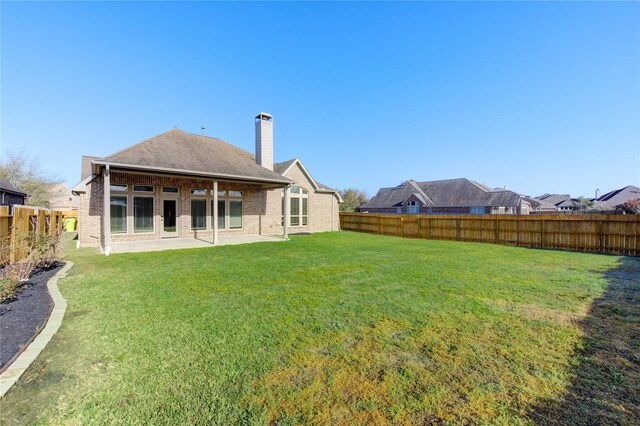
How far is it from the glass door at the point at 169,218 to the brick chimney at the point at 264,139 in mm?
5505

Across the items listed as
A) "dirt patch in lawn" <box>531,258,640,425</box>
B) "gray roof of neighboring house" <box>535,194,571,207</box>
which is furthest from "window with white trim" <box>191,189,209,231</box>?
"gray roof of neighboring house" <box>535,194,571,207</box>

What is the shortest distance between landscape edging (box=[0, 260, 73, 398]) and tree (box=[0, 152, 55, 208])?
100 feet

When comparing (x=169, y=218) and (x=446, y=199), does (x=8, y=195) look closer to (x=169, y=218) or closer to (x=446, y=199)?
(x=169, y=218)

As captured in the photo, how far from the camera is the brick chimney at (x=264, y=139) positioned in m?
16.6

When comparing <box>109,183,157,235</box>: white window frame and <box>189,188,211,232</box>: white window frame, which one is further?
<box>189,188,211,232</box>: white window frame

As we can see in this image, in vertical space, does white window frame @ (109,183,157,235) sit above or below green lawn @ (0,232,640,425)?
above

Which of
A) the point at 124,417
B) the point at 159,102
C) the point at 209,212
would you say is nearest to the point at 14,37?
the point at 159,102

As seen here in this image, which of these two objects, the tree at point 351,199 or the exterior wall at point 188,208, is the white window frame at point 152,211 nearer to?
the exterior wall at point 188,208

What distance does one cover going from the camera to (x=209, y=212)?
48.9ft

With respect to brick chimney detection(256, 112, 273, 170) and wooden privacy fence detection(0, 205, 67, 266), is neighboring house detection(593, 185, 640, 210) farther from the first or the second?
wooden privacy fence detection(0, 205, 67, 266)

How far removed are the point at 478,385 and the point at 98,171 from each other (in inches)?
547

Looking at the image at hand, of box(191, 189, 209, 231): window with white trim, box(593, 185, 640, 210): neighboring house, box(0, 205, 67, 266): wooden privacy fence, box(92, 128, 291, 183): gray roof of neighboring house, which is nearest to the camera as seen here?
box(0, 205, 67, 266): wooden privacy fence

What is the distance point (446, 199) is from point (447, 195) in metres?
0.76

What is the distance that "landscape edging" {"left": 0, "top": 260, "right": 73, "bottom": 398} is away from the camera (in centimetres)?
258
